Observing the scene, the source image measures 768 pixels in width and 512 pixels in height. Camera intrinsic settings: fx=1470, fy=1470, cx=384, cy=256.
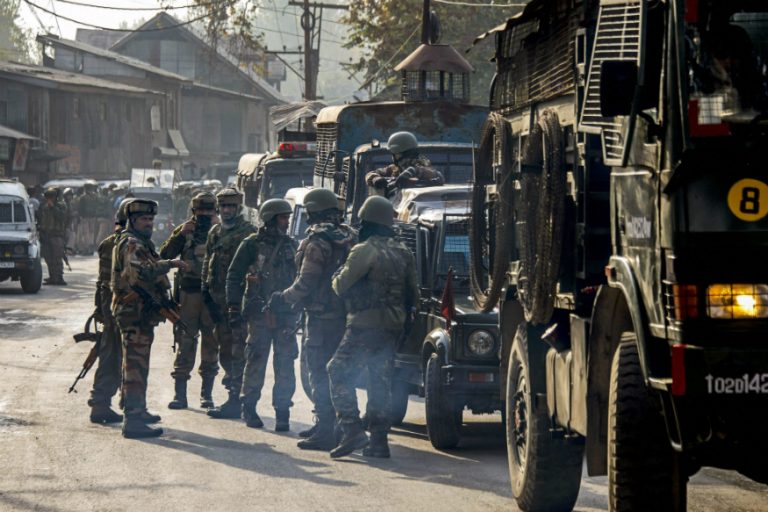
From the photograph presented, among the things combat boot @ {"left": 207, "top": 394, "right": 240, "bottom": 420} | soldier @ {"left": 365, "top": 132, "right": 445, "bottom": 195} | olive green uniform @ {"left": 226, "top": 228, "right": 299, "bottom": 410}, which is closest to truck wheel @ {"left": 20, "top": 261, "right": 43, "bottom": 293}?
soldier @ {"left": 365, "top": 132, "right": 445, "bottom": 195}

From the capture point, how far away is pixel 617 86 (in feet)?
19.6

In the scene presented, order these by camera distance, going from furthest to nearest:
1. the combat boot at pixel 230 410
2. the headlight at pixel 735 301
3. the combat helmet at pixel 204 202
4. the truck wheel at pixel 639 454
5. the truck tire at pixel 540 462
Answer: the combat helmet at pixel 204 202, the combat boot at pixel 230 410, the truck tire at pixel 540 462, the truck wheel at pixel 639 454, the headlight at pixel 735 301

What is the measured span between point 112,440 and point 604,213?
549cm

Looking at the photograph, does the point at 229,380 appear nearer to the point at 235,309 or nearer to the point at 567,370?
the point at 235,309

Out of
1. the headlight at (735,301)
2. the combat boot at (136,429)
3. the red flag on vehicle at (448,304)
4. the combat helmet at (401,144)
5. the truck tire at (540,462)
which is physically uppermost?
the combat helmet at (401,144)

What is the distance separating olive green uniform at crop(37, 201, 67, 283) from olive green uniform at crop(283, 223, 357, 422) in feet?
61.3

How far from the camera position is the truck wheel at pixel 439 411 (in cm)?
1088

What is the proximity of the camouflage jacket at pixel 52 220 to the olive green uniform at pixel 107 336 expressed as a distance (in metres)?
16.9

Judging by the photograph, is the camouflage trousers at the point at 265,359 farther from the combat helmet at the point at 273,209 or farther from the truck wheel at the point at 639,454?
the truck wheel at the point at 639,454

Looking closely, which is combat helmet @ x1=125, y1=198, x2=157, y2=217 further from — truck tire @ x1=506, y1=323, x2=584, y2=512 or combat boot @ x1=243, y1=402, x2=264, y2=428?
truck tire @ x1=506, y1=323, x2=584, y2=512

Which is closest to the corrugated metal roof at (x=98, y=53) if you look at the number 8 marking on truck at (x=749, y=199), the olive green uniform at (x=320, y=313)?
the olive green uniform at (x=320, y=313)

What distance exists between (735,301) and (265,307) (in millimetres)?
6894

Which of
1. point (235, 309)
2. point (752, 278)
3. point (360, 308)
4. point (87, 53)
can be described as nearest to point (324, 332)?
point (360, 308)

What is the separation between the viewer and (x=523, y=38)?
953cm
